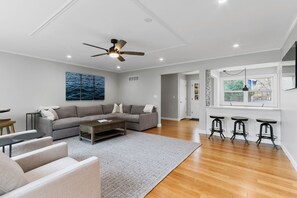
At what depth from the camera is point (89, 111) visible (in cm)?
577

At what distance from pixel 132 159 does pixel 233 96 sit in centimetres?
502

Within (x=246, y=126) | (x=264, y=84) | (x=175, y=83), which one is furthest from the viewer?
(x=175, y=83)

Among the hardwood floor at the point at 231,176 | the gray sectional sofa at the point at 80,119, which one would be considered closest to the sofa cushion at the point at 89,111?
the gray sectional sofa at the point at 80,119

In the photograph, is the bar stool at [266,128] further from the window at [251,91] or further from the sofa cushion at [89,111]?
the sofa cushion at [89,111]

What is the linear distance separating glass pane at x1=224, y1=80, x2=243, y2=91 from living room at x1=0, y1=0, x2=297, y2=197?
0.49 metres

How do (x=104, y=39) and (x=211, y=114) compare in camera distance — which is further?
(x=211, y=114)

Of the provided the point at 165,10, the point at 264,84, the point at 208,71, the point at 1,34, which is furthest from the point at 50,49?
the point at 264,84

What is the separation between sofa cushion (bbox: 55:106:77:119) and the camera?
490cm

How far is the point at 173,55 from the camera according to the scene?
4504 mm

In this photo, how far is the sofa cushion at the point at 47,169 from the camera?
144 centimetres

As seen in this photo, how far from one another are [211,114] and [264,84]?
257 centimetres

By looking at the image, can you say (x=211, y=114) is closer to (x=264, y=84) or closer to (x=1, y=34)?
(x=264, y=84)

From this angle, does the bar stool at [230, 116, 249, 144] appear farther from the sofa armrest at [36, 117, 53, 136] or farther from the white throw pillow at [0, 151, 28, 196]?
the sofa armrest at [36, 117, 53, 136]

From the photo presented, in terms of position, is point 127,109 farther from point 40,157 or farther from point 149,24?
point 40,157
